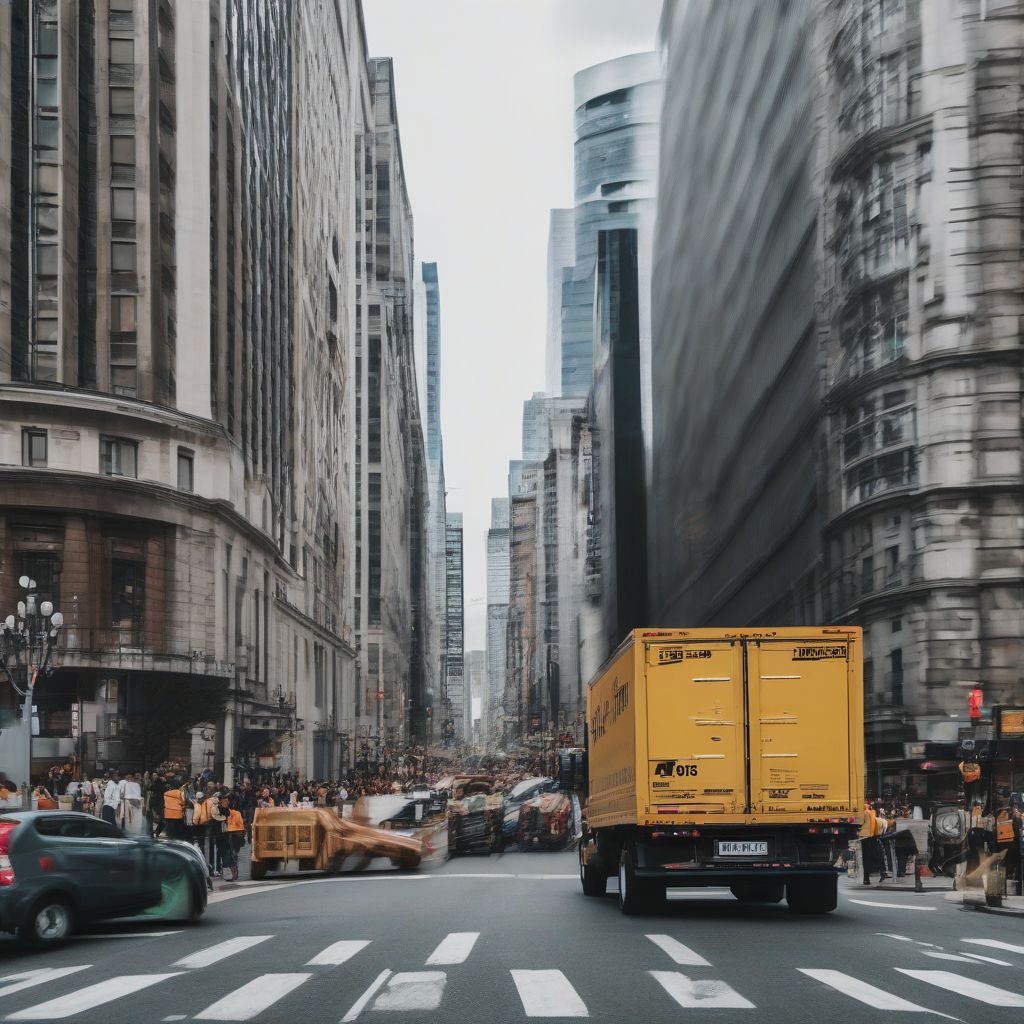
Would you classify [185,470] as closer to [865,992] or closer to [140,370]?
[140,370]

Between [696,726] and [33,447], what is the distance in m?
41.3

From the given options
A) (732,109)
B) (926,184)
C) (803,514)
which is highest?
(732,109)

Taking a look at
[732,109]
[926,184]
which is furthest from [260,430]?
[732,109]

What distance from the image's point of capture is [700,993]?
11.2m

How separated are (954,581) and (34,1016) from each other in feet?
174

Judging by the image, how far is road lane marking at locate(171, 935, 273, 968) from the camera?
46.1ft

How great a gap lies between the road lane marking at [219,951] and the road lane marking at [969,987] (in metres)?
6.01

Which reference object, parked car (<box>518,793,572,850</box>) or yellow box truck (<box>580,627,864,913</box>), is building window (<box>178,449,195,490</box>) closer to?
parked car (<box>518,793,572,850</box>)

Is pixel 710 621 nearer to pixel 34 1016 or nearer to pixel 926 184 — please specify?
pixel 926 184

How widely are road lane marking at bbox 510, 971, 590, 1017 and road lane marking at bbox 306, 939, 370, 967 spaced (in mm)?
1904

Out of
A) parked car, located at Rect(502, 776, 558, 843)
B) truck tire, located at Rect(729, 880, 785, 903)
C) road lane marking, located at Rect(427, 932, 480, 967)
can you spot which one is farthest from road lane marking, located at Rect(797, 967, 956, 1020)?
parked car, located at Rect(502, 776, 558, 843)

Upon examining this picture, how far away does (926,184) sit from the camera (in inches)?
2459

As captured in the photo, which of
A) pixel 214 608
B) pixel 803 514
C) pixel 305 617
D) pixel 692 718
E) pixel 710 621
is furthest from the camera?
pixel 710 621

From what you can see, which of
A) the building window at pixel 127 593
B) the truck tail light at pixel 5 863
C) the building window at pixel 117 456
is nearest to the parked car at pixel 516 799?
the building window at pixel 127 593
